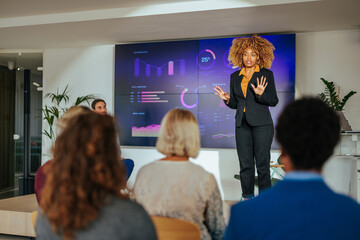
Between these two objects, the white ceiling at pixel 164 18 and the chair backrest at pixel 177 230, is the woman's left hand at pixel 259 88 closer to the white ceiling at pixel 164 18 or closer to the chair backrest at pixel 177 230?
the white ceiling at pixel 164 18

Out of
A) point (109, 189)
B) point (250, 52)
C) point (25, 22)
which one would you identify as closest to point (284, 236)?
point (109, 189)

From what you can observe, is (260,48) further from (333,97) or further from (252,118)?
(333,97)

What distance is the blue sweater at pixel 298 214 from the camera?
0.97 m

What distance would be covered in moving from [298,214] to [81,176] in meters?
0.60

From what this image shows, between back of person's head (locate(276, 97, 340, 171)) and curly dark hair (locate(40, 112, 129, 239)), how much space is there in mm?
508

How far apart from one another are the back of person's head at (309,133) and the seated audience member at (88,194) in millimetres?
471

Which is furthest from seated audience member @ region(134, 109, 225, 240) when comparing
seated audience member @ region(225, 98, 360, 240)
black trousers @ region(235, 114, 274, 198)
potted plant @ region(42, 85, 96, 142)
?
potted plant @ region(42, 85, 96, 142)

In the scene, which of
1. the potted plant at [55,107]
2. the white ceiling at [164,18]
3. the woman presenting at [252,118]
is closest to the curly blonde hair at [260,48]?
the woman presenting at [252,118]

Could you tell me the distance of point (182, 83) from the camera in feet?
18.6

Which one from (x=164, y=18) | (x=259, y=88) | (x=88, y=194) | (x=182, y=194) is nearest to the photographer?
(x=88, y=194)

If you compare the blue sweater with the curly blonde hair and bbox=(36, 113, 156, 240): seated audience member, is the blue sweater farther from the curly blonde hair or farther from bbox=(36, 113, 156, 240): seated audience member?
the curly blonde hair

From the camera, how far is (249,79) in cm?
361

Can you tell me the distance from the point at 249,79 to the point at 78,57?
150 inches

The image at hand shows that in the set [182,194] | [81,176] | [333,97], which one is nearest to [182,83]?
[333,97]
